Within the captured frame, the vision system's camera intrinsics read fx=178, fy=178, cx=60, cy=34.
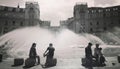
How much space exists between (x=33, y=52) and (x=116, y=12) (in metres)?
81.7

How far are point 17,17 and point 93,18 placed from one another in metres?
39.6

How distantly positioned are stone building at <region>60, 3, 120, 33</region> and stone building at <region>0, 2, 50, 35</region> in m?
22.5

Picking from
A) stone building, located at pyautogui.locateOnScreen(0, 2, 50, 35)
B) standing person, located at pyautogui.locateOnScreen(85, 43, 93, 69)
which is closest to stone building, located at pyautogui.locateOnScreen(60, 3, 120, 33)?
stone building, located at pyautogui.locateOnScreen(0, 2, 50, 35)

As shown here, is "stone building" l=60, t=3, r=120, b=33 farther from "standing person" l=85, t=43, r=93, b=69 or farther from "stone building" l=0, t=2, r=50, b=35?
"standing person" l=85, t=43, r=93, b=69

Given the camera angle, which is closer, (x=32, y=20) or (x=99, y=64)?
(x=99, y=64)

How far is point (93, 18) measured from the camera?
307 ft

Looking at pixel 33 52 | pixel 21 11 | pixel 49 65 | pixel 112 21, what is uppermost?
pixel 21 11


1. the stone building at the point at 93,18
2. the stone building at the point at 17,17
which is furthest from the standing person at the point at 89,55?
the stone building at the point at 17,17

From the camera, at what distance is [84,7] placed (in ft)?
309

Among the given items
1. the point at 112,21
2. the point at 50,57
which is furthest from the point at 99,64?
the point at 112,21

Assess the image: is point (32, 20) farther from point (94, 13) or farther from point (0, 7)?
point (94, 13)

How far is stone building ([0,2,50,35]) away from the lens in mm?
90250

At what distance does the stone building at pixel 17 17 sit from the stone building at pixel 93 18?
73.7 feet

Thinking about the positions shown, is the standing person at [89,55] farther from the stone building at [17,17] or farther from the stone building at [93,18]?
the stone building at [17,17]
